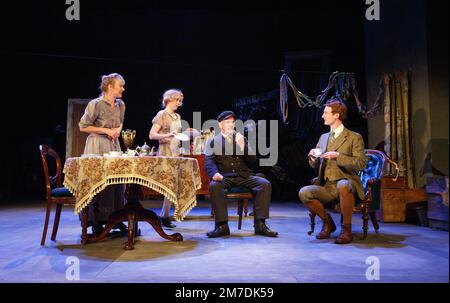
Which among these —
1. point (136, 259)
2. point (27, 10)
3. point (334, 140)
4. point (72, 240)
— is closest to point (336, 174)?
point (334, 140)

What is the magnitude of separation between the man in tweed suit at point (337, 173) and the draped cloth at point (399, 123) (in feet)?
6.29

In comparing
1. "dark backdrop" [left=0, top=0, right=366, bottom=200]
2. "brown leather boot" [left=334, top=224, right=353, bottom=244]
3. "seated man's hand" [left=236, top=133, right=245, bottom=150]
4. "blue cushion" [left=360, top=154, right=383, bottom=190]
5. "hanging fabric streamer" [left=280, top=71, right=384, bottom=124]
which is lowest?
"brown leather boot" [left=334, top=224, right=353, bottom=244]

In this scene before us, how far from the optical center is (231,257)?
2842 mm

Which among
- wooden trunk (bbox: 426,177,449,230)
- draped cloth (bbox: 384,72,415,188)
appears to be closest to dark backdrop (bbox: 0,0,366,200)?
draped cloth (bbox: 384,72,415,188)

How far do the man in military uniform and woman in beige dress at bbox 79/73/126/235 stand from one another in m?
0.99

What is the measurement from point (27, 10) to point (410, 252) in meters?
8.42

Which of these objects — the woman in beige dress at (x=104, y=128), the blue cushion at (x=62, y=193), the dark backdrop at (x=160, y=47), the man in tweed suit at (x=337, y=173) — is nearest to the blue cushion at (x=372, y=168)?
the man in tweed suit at (x=337, y=173)

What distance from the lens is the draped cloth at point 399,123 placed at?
207 inches

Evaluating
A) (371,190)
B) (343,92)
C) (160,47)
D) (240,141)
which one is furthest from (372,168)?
(160,47)

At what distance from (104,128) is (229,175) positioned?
4.41 feet

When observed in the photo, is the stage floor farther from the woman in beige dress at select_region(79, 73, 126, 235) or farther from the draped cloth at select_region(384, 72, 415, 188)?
the draped cloth at select_region(384, 72, 415, 188)

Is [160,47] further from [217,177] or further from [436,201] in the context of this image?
[436,201]

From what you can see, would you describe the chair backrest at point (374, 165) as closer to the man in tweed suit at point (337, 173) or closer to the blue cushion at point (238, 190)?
the man in tweed suit at point (337, 173)

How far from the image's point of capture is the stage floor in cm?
226
